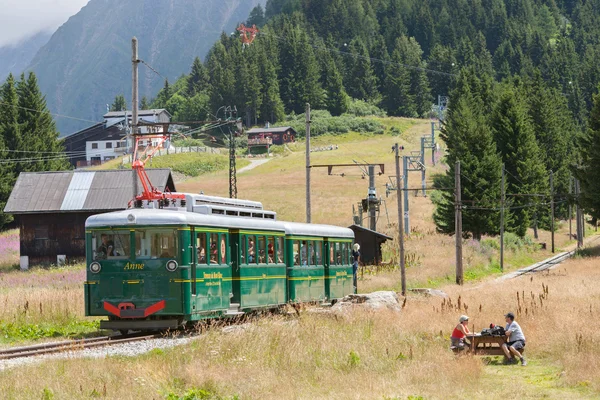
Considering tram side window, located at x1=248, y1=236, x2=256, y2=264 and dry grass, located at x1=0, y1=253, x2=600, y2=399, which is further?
tram side window, located at x1=248, y1=236, x2=256, y2=264

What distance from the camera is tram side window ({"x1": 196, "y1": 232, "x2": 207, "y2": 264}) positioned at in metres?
21.2

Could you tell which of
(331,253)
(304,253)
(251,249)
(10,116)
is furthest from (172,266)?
(10,116)

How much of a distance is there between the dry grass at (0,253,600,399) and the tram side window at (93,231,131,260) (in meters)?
3.37

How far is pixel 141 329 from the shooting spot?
70.0ft

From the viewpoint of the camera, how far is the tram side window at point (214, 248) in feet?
71.5

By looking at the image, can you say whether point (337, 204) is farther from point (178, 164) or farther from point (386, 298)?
point (386, 298)

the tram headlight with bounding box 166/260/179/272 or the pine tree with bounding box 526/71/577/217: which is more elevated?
the pine tree with bounding box 526/71/577/217

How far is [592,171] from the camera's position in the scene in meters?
57.1

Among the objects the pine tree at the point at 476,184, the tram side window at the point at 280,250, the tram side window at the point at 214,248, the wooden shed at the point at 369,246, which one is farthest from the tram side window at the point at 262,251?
the pine tree at the point at 476,184

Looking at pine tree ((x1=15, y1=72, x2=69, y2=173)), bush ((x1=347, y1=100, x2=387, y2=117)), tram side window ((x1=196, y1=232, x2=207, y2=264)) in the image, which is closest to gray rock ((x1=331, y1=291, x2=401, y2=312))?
tram side window ((x1=196, y1=232, x2=207, y2=264))

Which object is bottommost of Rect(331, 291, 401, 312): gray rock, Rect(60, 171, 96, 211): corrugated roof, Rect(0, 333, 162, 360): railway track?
Rect(0, 333, 162, 360): railway track

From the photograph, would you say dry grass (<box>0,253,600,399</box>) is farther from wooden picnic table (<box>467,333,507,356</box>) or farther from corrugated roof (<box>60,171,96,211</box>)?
corrugated roof (<box>60,171,96,211</box>)

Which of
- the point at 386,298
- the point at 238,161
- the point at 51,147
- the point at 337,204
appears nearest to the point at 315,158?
the point at 238,161

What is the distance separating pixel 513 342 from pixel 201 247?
23.9 feet
